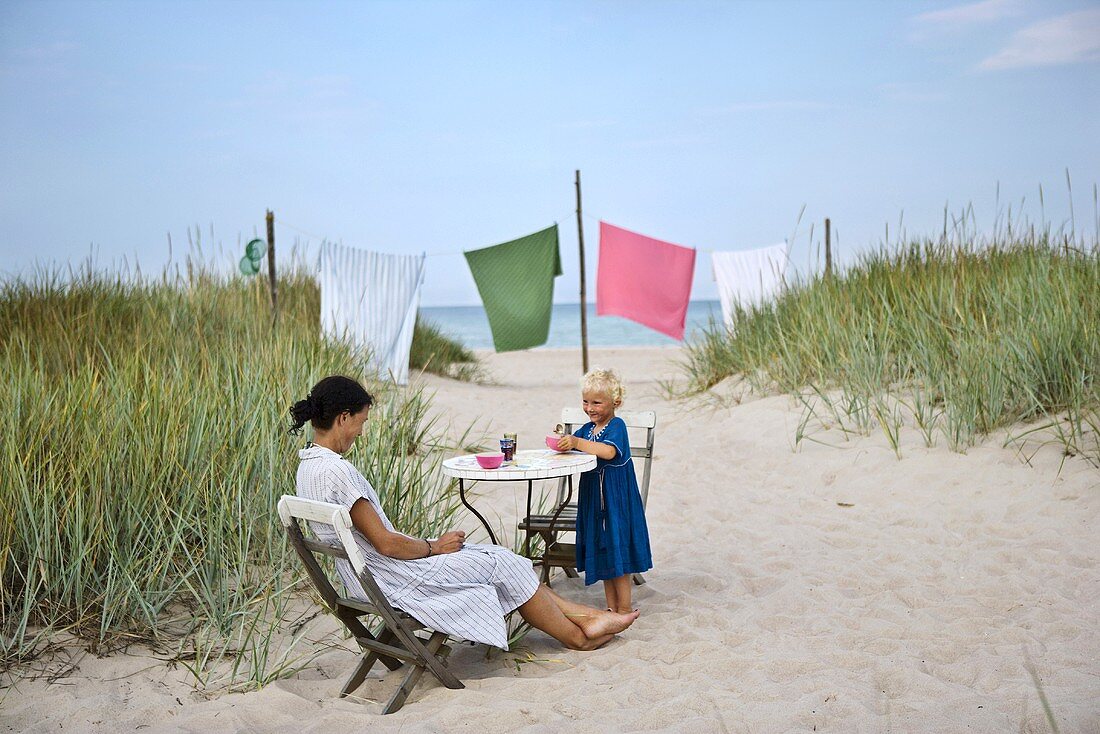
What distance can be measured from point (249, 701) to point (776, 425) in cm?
512

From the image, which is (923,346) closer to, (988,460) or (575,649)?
(988,460)

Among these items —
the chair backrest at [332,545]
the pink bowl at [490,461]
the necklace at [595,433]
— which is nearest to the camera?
the chair backrest at [332,545]

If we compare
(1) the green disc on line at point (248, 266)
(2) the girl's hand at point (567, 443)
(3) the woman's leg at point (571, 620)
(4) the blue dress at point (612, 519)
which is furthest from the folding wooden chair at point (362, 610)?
(1) the green disc on line at point (248, 266)

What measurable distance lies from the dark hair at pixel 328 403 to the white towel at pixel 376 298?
6473 mm

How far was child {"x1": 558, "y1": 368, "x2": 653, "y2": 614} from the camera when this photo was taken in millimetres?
3576

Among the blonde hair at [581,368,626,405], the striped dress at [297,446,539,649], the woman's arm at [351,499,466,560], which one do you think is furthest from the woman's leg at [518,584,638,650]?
the blonde hair at [581,368,626,405]

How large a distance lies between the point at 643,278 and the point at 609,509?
771 centimetres

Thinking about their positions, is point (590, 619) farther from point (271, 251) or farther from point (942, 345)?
point (271, 251)

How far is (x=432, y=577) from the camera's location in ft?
9.58

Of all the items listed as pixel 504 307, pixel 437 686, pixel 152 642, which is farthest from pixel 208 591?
pixel 504 307

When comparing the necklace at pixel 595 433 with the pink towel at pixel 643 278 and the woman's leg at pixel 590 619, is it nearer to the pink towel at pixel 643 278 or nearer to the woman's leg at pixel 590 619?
the woman's leg at pixel 590 619

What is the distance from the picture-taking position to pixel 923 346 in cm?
627

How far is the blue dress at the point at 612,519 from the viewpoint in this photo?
358 centimetres

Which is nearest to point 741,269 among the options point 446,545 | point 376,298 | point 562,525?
point 376,298
